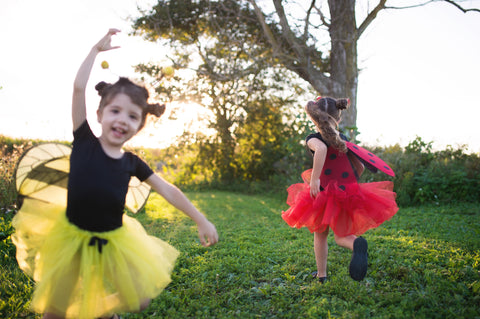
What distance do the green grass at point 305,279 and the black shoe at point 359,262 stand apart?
25 centimetres

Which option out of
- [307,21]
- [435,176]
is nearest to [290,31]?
[307,21]

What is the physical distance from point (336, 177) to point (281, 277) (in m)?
1.19

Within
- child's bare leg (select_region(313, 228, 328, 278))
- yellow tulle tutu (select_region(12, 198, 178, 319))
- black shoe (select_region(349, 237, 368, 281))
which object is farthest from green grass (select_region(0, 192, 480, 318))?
yellow tulle tutu (select_region(12, 198, 178, 319))

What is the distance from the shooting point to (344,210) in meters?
2.95

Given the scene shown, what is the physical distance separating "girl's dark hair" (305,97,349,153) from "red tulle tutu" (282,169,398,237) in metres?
0.40

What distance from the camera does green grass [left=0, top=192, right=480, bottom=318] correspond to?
256 centimetres

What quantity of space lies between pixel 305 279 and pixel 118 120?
2398 mm

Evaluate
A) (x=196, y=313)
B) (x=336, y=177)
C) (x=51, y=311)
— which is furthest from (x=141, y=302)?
(x=336, y=177)

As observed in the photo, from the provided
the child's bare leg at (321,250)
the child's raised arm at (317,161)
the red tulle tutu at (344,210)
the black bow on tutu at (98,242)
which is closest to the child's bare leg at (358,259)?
the red tulle tutu at (344,210)

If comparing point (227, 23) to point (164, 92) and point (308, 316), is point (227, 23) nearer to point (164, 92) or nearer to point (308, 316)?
point (164, 92)

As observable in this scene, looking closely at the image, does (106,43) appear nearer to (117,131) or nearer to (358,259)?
(117,131)

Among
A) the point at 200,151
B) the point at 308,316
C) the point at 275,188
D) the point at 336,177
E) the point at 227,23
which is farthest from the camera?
the point at 200,151

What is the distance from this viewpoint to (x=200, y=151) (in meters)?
12.3

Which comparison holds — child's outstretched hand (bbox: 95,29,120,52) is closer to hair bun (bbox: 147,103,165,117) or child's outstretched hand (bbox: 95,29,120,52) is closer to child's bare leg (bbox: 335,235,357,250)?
hair bun (bbox: 147,103,165,117)
